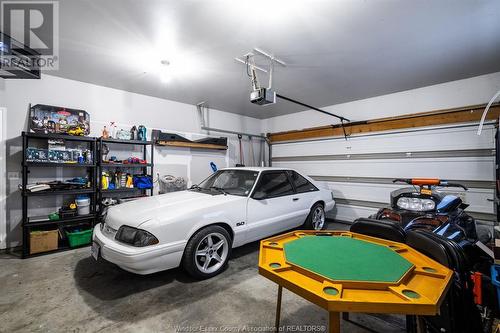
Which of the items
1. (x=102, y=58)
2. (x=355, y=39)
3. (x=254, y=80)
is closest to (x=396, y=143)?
(x=355, y=39)

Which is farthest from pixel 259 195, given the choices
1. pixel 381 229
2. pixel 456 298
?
pixel 456 298

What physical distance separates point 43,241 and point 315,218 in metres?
4.21

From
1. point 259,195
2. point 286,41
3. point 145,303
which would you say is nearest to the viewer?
point 145,303

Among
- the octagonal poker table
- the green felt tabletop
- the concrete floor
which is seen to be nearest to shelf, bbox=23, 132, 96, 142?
the concrete floor

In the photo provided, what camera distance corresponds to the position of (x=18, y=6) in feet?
7.04

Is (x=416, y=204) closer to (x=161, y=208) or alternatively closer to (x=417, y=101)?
(x=417, y=101)

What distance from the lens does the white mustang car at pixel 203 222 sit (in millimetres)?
2197

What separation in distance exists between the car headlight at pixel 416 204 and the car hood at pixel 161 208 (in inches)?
82.4

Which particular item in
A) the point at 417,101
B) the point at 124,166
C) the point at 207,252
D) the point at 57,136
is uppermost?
the point at 417,101

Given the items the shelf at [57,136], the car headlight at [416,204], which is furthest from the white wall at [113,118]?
the car headlight at [416,204]

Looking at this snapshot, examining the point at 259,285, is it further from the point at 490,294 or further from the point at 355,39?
the point at 355,39

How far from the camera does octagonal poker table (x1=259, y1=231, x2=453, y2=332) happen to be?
31.4 inches

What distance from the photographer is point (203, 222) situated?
2.50 metres

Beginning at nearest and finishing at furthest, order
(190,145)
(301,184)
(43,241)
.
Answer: (43,241)
(301,184)
(190,145)
